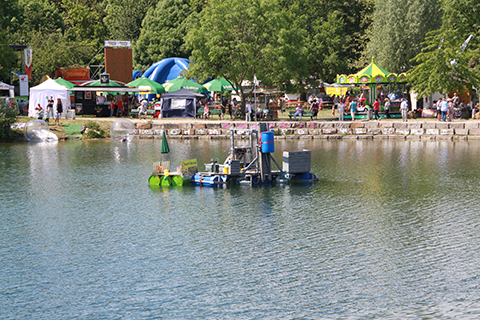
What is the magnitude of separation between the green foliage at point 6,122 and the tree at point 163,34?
4063cm

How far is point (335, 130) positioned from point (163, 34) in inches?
1755

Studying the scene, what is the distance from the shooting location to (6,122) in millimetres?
43375

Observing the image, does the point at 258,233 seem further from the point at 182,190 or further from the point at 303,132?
the point at 303,132

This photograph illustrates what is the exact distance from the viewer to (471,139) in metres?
42.1

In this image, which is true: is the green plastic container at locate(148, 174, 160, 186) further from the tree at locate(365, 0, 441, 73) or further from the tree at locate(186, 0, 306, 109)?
the tree at locate(365, 0, 441, 73)

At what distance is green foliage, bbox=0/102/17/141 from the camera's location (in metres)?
43.3

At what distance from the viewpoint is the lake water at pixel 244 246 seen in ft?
41.7

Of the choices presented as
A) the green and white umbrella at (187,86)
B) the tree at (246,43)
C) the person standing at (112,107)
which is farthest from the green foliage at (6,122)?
the green and white umbrella at (187,86)

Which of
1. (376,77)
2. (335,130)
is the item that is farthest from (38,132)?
(376,77)

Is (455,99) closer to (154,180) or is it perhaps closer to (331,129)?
(331,129)

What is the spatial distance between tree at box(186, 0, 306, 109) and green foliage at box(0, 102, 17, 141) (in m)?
14.5

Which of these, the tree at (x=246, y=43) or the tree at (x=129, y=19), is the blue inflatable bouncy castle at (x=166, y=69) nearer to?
the tree at (x=129, y=19)

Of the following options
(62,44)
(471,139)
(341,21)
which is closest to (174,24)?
(62,44)

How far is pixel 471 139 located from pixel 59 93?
32378 mm
